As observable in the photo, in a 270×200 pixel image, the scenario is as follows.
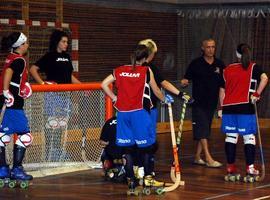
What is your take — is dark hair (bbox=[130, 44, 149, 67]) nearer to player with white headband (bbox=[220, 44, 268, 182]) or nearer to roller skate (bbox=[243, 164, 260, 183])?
player with white headband (bbox=[220, 44, 268, 182])

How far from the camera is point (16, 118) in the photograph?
9.31 meters

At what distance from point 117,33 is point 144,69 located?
27.9 ft

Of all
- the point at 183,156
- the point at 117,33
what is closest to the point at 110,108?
the point at 183,156

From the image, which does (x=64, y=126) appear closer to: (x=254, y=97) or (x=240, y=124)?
(x=240, y=124)

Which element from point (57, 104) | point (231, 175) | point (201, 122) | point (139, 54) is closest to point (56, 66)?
point (57, 104)

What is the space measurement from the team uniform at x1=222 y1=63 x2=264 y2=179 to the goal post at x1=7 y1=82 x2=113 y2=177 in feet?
7.26

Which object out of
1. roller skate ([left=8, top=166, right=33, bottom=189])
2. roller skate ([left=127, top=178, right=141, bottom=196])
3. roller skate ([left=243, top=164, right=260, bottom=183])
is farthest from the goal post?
roller skate ([left=243, top=164, right=260, bottom=183])

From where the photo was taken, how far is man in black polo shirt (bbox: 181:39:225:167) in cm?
1138

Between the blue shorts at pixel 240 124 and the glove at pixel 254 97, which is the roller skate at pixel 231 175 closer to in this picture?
the blue shorts at pixel 240 124

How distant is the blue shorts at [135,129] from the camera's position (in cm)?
866

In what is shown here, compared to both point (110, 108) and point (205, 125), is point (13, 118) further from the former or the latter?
Answer: point (205, 125)

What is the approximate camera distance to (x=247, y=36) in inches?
727

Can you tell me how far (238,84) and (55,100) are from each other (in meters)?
2.61

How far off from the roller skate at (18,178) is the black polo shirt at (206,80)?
3189mm
